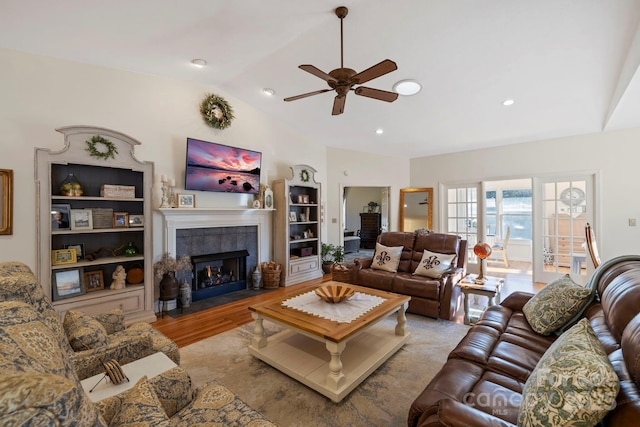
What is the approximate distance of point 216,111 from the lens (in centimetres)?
432

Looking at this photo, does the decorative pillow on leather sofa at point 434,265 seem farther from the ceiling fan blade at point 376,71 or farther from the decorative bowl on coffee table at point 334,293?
the ceiling fan blade at point 376,71

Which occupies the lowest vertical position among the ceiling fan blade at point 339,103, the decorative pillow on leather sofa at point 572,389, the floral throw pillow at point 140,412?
the floral throw pillow at point 140,412

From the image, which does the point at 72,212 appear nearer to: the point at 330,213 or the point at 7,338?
the point at 7,338

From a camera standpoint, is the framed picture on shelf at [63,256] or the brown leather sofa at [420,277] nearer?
the framed picture on shelf at [63,256]

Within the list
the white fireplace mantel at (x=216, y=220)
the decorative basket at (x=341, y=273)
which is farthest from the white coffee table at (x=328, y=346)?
the white fireplace mantel at (x=216, y=220)

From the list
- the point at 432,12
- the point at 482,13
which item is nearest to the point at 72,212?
the point at 432,12

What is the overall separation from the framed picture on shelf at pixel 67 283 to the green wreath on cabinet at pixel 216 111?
100.0 inches

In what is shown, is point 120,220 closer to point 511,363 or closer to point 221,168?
point 221,168

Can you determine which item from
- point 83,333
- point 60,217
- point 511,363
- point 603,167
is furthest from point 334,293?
point 603,167

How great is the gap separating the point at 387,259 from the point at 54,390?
12.9 ft

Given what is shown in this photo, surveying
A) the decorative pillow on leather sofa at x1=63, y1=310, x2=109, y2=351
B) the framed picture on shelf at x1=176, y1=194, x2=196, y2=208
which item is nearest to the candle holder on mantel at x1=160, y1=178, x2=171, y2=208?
the framed picture on shelf at x1=176, y1=194, x2=196, y2=208

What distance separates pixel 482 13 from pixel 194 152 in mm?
3678

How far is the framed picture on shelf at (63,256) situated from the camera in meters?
3.00

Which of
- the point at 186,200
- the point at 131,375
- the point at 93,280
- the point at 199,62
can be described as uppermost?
the point at 199,62
